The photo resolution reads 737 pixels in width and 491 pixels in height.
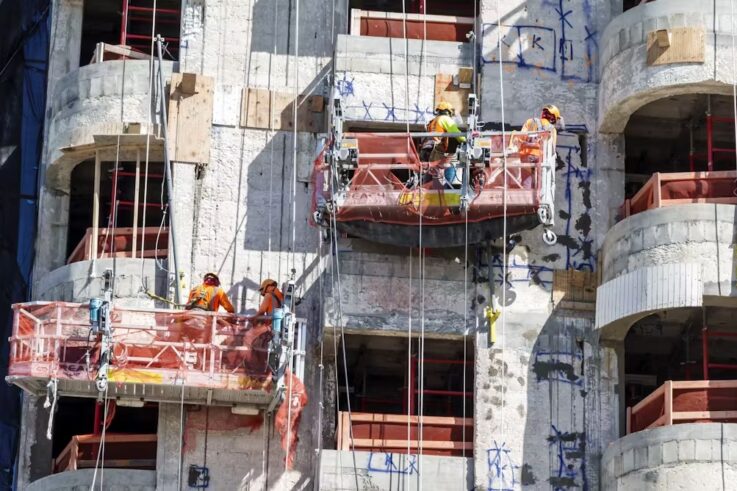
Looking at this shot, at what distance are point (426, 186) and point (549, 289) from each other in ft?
10.4

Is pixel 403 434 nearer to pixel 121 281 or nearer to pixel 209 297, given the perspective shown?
pixel 209 297

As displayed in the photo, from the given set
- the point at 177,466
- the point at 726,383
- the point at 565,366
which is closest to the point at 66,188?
the point at 177,466

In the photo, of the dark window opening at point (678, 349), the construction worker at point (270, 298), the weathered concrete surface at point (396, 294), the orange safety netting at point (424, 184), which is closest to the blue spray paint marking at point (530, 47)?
the orange safety netting at point (424, 184)

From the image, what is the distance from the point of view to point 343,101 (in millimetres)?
44156

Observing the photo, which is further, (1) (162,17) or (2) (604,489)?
(1) (162,17)

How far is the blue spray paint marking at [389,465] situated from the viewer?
41.8 metres

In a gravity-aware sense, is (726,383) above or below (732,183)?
below

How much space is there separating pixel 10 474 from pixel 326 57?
9.93m

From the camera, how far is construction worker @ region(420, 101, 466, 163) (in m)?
42.4

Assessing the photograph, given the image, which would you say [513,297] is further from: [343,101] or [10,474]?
[10,474]

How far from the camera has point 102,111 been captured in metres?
44.3

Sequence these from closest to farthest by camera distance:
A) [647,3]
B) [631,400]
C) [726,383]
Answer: [726,383] → [647,3] → [631,400]

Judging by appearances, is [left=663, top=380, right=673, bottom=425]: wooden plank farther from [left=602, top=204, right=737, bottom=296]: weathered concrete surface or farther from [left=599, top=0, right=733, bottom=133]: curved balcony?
[left=599, top=0, right=733, bottom=133]: curved balcony

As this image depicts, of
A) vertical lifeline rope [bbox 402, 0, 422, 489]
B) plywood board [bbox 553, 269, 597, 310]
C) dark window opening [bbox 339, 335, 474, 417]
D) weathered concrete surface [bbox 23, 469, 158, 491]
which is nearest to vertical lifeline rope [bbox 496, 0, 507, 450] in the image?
plywood board [bbox 553, 269, 597, 310]
